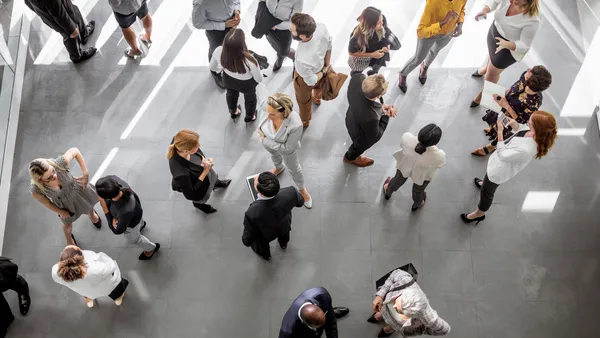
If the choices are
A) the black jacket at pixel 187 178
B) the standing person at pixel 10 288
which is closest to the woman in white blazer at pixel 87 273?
the standing person at pixel 10 288

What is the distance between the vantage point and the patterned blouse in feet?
15.9

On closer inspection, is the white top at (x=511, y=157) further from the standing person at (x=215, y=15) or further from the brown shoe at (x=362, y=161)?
the standing person at (x=215, y=15)

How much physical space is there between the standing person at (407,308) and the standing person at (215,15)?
3.03 metres

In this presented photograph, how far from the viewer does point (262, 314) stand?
197 inches

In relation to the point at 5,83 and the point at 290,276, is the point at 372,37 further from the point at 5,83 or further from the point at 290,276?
the point at 5,83

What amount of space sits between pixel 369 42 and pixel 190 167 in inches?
86.3

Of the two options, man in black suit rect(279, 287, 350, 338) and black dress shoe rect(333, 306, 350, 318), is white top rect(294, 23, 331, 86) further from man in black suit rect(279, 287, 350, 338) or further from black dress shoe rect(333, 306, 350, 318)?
black dress shoe rect(333, 306, 350, 318)

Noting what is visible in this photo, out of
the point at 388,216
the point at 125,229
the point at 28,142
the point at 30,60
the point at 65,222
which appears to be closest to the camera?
the point at 125,229

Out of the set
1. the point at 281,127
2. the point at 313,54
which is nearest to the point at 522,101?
the point at 313,54

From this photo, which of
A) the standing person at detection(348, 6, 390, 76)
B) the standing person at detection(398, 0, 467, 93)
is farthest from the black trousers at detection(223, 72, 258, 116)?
the standing person at detection(398, 0, 467, 93)

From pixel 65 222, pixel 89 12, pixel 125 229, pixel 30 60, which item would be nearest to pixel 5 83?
pixel 30 60

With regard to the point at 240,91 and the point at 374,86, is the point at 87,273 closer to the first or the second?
the point at 240,91

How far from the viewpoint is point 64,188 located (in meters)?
4.55

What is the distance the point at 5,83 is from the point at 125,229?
2.71m
